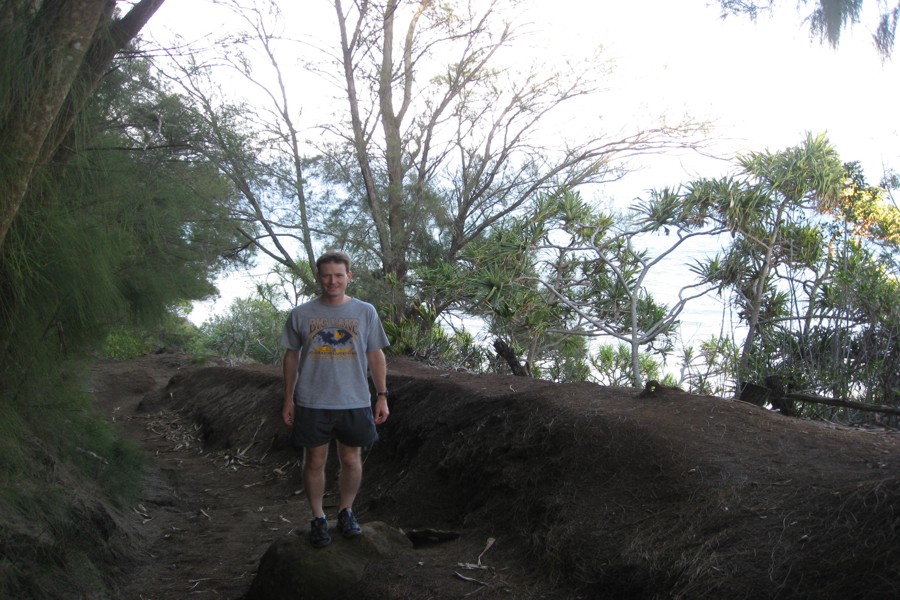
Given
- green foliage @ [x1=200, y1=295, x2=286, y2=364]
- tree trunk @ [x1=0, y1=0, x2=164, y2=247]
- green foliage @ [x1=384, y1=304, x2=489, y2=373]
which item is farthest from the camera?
green foliage @ [x1=200, y1=295, x2=286, y2=364]

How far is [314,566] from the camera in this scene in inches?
186

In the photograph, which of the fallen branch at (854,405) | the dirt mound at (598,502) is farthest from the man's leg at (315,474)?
the fallen branch at (854,405)

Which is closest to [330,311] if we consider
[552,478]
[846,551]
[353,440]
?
[353,440]

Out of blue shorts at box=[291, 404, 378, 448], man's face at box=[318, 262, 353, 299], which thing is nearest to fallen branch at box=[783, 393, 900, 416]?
blue shorts at box=[291, 404, 378, 448]

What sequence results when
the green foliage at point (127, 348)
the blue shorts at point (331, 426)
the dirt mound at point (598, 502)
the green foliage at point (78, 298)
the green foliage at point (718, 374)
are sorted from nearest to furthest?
the dirt mound at point (598, 502)
the green foliage at point (78, 298)
the blue shorts at point (331, 426)
the green foliage at point (718, 374)
the green foliage at point (127, 348)

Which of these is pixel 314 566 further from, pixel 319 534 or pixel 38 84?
pixel 38 84

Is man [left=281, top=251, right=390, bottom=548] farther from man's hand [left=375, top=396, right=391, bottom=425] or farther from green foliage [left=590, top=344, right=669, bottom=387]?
green foliage [left=590, top=344, right=669, bottom=387]

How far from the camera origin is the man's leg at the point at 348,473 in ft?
16.5

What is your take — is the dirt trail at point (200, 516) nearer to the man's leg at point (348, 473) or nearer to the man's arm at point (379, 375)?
the man's leg at point (348, 473)

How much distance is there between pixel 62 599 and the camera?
4469mm

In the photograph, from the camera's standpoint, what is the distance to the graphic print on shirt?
15.9 feet

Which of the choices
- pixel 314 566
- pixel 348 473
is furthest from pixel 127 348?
pixel 314 566

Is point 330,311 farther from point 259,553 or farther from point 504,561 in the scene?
point 259,553

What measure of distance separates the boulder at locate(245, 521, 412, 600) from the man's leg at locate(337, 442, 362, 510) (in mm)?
225
